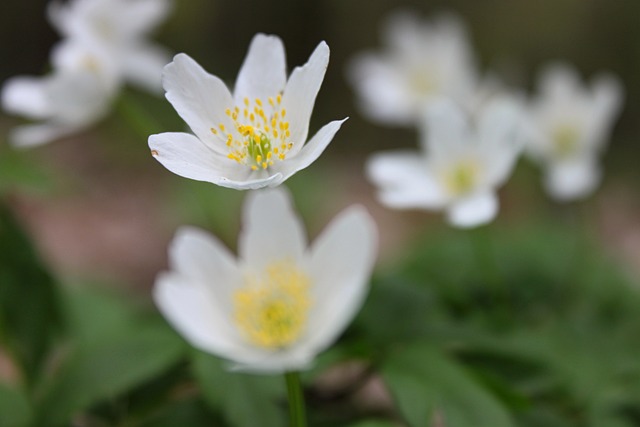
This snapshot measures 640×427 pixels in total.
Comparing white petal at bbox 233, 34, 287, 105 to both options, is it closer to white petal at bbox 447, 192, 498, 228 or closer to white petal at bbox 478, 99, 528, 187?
white petal at bbox 447, 192, 498, 228

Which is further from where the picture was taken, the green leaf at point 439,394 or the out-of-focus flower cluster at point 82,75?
the out-of-focus flower cluster at point 82,75

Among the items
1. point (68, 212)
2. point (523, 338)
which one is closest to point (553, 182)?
point (523, 338)

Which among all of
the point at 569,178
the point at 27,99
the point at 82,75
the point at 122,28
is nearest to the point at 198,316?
the point at 82,75

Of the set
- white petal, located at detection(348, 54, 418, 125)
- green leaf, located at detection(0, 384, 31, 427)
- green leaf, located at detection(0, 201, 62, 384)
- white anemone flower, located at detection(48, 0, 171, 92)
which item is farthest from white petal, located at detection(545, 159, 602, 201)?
green leaf, located at detection(0, 384, 31, 427)

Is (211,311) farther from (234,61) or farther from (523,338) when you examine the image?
(234,61)

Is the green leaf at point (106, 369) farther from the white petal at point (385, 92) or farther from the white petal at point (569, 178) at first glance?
the white petal at point (385, 92)

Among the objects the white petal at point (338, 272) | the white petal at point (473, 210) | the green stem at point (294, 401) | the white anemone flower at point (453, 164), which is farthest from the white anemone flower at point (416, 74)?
the green stem at point (294, 401)
